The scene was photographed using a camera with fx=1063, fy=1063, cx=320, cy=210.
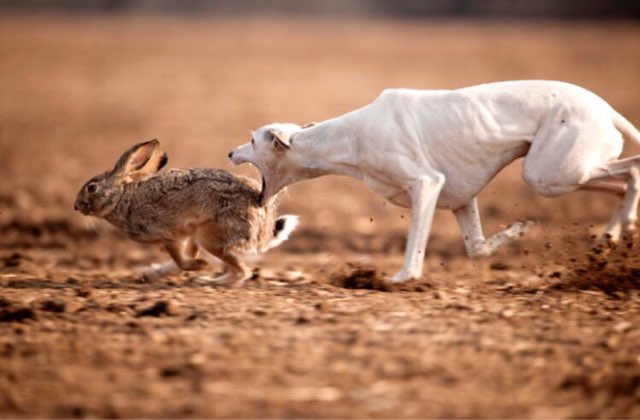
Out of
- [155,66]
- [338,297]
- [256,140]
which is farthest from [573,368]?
[155,66]

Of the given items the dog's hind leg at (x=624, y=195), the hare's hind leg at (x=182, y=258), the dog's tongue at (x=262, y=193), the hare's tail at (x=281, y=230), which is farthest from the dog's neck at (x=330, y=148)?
the dog's hind leg at (x=624, y=195)

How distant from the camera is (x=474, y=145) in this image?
8133 mm

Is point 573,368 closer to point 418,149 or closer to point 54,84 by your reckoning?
point 418,149

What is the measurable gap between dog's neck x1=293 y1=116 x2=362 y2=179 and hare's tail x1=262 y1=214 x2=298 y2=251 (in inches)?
20.2

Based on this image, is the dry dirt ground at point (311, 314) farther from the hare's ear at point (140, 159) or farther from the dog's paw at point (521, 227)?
the hare's ear at point (140, 159)

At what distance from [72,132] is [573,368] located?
1547cm

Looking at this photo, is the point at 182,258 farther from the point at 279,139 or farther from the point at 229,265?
the point at 279,139

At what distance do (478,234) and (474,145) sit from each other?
87 cm

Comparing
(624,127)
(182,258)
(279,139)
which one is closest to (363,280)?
(279,139)

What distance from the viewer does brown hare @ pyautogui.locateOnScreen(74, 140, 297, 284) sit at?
8312 millimetres

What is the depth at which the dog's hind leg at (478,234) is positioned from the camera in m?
8.46

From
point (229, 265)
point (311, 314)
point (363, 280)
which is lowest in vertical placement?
point (311, 314)

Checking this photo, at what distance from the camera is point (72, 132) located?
2034cm

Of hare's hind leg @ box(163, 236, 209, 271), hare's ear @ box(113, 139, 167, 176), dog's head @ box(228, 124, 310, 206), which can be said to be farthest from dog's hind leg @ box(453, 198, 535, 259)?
hare's ear @ box(113, 139, 167, 176)
